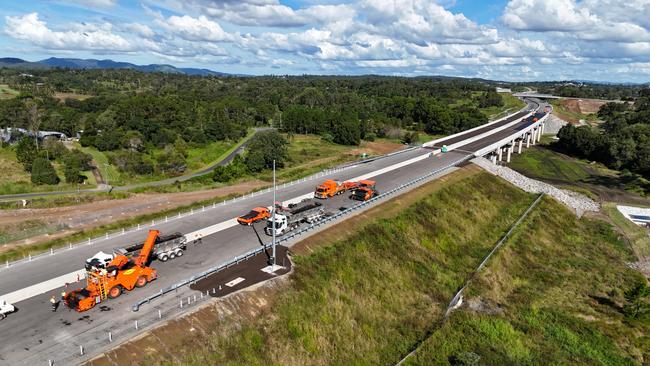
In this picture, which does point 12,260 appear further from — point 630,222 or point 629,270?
point 630,222

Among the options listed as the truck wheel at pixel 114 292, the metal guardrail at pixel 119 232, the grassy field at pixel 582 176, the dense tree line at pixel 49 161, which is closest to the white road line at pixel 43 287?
the truck wheel at pixel 114 292

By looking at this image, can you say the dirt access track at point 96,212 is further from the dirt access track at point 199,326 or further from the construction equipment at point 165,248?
the dirt access track at point 199,326

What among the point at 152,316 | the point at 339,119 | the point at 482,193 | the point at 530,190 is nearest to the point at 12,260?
the point at 152,316

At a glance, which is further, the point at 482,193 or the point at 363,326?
the point at 482,193

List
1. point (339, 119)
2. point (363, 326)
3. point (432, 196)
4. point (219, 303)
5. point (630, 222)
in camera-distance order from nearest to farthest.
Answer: point (219, 303) → point (363, 326) → point (432, 196) → point (630, 222) → point (339, 119)

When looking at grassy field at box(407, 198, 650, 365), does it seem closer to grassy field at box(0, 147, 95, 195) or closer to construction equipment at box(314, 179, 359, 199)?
construction equipment at box(314, 179, 359, 199)

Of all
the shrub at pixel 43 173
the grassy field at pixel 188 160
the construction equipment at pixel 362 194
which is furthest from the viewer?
the grassy field at pixel 188 160

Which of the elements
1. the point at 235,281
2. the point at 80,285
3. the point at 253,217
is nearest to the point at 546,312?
the point at 235,281
